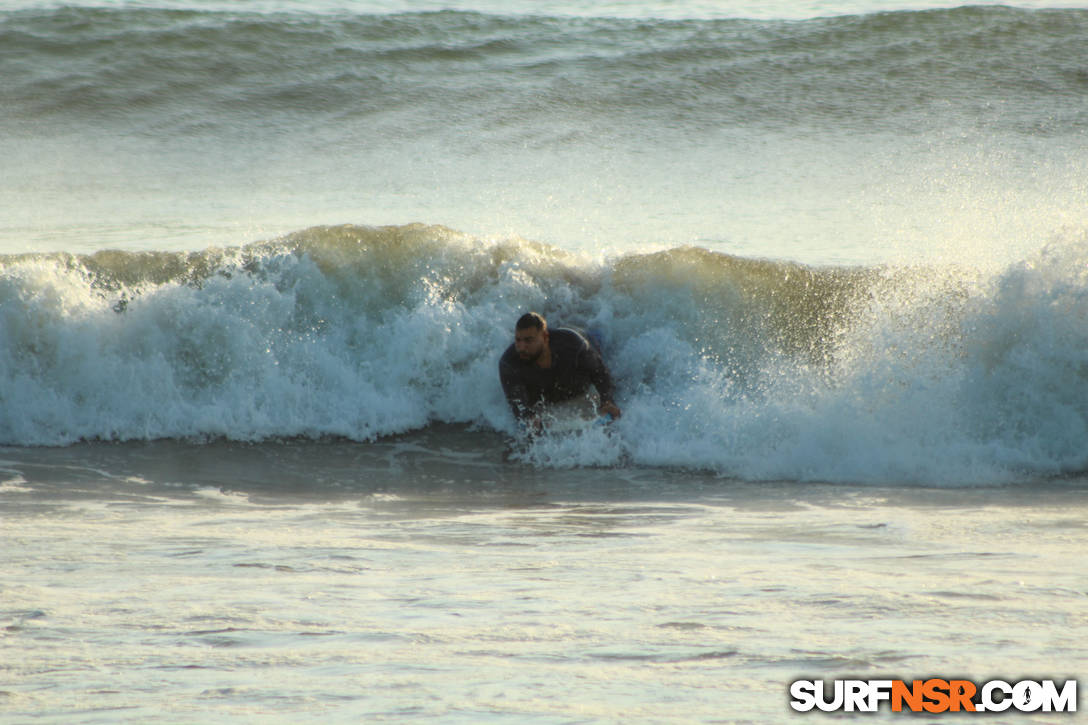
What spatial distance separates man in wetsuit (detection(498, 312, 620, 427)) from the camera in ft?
24.1

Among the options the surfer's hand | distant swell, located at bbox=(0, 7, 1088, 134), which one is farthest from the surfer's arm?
distant swell, located at bbox=(0, 7, 1088, 134)

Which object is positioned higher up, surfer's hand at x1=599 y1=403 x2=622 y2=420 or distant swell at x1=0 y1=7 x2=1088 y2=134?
distant swell at x1=0 y1=7 x2=1088 y2=134

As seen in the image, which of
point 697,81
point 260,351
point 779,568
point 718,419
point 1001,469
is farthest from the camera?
point 697,81

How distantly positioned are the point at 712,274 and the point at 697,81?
9742 millimetres

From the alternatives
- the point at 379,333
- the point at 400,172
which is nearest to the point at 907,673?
the point at 379,333

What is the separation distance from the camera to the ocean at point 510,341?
2996 mm

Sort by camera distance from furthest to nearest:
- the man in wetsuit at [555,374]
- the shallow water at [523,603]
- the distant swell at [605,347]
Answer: the man in wetsuit at [555,374] → the distant swell at [605,347] → the shallow water at [523,603]

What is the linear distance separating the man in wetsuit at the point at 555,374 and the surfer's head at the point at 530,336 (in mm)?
64

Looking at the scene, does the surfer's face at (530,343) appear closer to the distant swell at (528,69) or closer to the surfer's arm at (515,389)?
the surfer's arm at (515,389)

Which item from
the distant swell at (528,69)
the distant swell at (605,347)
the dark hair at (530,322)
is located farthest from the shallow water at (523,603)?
the distant swell at (528,69)

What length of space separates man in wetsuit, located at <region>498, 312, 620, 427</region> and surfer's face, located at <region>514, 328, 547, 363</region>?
3 centimetres

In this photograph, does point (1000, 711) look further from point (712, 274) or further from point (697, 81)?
point (697, 81)

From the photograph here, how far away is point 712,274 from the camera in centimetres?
896

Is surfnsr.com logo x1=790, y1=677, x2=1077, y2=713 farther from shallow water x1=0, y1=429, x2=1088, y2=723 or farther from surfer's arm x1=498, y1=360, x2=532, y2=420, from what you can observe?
surfer's arm x1=498, y1=360, x2=532, y2=420
